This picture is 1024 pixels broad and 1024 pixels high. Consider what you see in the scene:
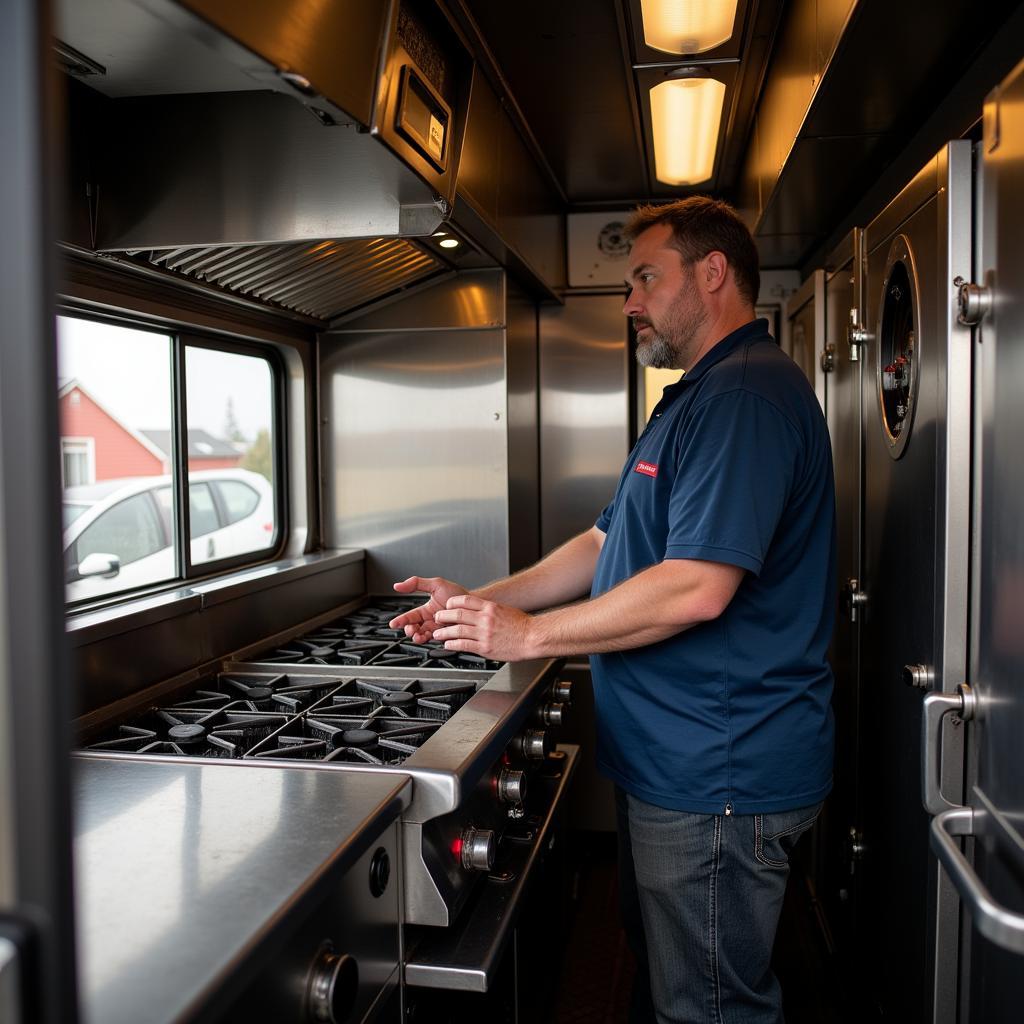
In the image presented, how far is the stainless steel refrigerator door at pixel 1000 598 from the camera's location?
130 centimetres

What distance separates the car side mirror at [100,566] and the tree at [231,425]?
66cm

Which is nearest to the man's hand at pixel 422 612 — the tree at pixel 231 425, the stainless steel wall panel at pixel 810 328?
the tree at pixel 231 425

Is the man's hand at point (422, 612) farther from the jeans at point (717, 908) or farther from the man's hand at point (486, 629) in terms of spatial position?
the jeans at point (717, 908)

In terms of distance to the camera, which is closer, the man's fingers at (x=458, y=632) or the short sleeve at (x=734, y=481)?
the short sleeve at (x=734, y=481)

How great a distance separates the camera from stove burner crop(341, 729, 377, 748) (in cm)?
176

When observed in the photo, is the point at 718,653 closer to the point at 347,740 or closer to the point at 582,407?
the point at 347,740

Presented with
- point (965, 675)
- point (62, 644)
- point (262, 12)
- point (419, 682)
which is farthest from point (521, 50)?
point (62, 644)

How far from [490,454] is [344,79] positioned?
1.82 m

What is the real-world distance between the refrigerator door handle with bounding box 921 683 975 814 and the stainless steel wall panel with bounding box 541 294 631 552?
7.95 feet

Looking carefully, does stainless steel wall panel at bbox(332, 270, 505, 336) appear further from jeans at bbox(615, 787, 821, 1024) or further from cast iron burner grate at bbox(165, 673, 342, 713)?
jeans at bbox(615, 787, 821, 1024)

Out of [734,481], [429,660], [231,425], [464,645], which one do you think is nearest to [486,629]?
[464,645]

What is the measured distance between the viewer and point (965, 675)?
1.70 m

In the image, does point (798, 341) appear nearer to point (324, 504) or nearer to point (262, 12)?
point (324, 504)

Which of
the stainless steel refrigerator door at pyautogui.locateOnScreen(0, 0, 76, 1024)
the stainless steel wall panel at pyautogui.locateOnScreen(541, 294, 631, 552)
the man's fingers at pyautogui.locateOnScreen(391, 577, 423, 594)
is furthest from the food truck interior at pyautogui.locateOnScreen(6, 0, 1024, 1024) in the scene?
the stainless steel wall panel at pyautogui.locateOnScreen(541, 294, 631, 552)
